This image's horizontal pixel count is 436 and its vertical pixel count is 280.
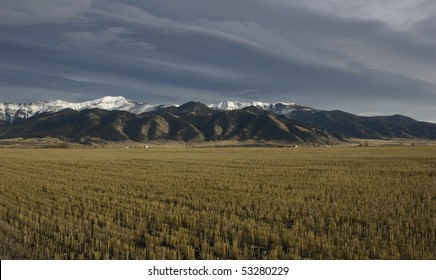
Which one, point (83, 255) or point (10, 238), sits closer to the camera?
point (83, 255)

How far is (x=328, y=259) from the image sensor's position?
10305mm

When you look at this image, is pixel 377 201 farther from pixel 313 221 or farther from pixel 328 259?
pixel 328 259

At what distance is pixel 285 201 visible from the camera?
18.5 metres

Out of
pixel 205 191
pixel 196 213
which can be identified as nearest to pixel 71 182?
pixel 205 191

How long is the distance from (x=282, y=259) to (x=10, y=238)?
8.34 meters

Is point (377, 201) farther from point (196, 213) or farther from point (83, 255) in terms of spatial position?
point (83, 255)

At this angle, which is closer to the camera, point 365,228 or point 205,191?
point 365,228

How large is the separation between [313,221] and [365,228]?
178 cm

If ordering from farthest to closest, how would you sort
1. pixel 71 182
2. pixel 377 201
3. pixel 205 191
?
pixel 71 182 → pixel 205 191 → pixel 377 201

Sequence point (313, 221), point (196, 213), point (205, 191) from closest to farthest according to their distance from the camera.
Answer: point (313, 221)
point (196, 213)
point (205, 191)
